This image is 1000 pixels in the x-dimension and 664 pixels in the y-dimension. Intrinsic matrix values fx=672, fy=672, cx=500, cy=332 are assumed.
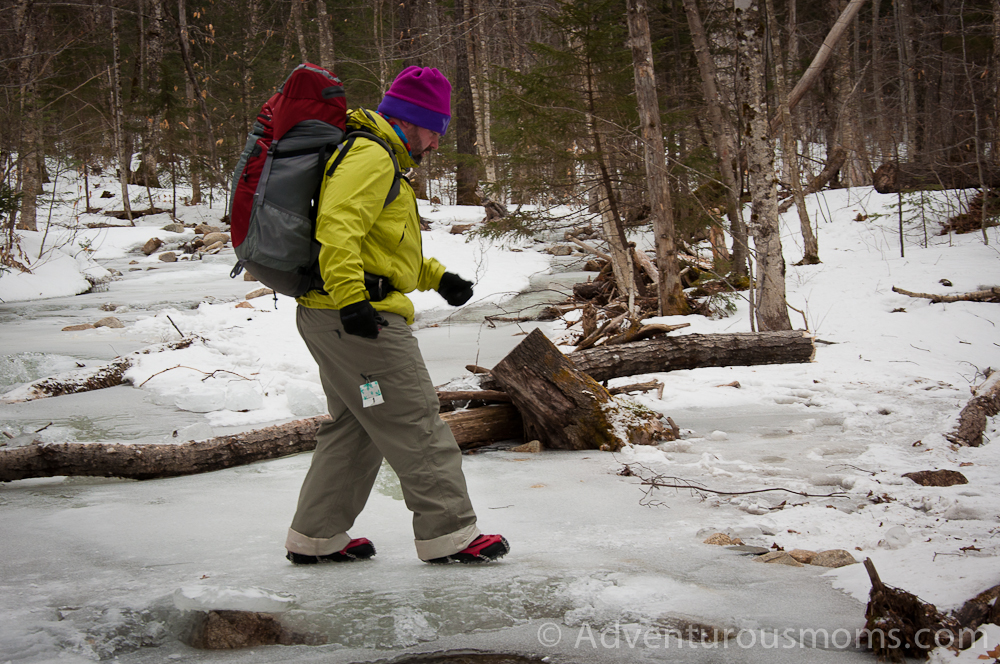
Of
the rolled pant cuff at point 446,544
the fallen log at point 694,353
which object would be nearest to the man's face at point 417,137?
the rolled pant cuff at point 446,544

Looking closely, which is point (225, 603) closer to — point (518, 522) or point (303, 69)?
point (518, 522)

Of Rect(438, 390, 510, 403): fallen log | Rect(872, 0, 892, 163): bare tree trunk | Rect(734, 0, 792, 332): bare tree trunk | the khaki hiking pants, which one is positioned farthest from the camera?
Rect(872, 0, 892, 163): bare tree trunk

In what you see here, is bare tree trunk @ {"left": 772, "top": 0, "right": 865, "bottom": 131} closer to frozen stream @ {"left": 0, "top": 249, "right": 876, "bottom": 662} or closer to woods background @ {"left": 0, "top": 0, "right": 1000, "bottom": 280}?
woods background @ {"left": 0, "top": 0, "right": 1000, "bottom": 280}

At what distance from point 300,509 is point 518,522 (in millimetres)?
1020

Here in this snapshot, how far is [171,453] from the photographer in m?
3.92

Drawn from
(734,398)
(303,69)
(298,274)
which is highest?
(303,69)

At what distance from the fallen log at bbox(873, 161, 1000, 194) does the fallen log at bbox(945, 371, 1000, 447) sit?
7895mm

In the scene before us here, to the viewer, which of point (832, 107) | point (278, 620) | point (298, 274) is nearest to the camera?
point (278, 620)

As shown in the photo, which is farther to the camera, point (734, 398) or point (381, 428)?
point (734, 398)

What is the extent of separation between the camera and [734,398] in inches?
221

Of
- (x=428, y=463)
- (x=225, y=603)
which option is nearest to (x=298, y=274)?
(x=428, y=463)

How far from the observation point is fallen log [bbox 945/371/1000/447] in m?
4.11

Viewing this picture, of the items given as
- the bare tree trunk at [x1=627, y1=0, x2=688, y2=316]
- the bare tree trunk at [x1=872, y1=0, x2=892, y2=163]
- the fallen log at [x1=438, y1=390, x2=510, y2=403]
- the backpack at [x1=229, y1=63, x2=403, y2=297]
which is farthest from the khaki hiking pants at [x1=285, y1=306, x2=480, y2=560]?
the bare tree trunk at [x1=872, y1=0, x2=892, y2=163]

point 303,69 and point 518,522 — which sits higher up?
point 303,69
